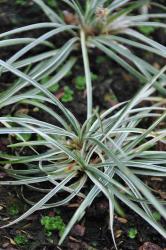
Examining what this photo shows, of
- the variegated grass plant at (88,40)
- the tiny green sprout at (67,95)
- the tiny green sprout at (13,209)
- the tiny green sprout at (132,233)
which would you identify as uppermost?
the variegated grass plant at (88,40)

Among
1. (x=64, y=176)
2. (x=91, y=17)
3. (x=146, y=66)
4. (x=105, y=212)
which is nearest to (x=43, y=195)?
(x=64, y=176)

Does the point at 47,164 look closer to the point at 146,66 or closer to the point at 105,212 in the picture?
the point at 105,212

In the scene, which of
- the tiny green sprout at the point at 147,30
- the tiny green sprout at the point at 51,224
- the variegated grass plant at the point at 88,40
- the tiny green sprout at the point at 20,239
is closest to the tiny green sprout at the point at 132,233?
the tiny green sprout at the point at 51,224

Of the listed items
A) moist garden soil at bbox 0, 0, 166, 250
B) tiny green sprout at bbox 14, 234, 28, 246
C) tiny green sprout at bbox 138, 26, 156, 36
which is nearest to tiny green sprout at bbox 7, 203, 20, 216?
moist garden soil at bbox 0, 0, 166, 250

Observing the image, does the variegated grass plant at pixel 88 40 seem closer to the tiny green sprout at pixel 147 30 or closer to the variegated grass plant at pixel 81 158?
the tiny green sprout at pixel 147 30

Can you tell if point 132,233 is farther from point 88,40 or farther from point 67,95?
point 88,40

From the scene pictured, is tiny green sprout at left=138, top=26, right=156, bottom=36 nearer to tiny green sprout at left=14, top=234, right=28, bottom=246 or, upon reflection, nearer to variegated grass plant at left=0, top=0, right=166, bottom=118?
variegated grass plant at left=0, top=0, right=166, bottom=118
